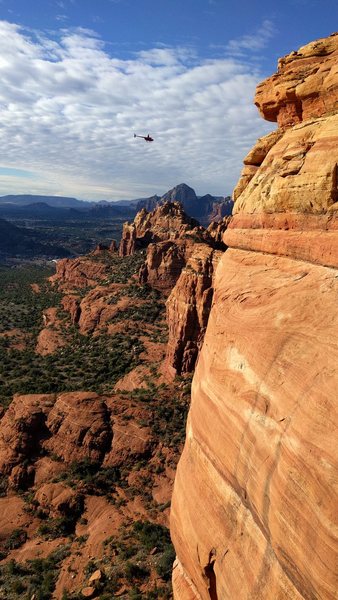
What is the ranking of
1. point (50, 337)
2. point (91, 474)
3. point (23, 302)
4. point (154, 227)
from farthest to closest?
point (154, 227)
point (23, 302)
point (50, 337)
point (91, 474)

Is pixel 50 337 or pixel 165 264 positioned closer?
pixel 165 264

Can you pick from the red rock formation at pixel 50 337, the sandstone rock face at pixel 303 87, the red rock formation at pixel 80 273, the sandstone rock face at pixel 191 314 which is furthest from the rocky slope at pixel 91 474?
the red rock formation at pixel 80 273

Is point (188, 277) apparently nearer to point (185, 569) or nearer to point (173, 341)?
point (173, 341)

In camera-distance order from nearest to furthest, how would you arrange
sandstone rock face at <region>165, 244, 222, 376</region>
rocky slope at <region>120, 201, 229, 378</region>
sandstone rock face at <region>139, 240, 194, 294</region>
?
sandstone rock face at <region>165, 244, 222, 376</region> → rocky slope at <region>120, 201, 229, 378</region> → sandstone rock face at <region>139, 240, 194, 294</region>

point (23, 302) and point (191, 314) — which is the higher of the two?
point (191, 314)

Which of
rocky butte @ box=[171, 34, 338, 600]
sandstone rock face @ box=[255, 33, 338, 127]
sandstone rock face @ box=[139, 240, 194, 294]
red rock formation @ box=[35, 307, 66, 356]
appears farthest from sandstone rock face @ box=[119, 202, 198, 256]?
rocky butte @ box=[171, 34, 338, 600]

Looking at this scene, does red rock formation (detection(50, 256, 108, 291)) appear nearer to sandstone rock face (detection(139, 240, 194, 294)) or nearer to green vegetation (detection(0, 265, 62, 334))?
green vegetation (detection(0, 265, 62, 334))

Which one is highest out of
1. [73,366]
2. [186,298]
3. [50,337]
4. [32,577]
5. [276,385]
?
[276,385]

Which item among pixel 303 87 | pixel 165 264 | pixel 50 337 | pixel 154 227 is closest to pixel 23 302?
pixel 50 337

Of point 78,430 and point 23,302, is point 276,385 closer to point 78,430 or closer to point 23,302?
point 78,430

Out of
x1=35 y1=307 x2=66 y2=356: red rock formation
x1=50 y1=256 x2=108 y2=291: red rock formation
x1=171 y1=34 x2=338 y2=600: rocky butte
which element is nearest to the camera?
x1=171 y1=34 x2=338 y2=600: rocky butte
